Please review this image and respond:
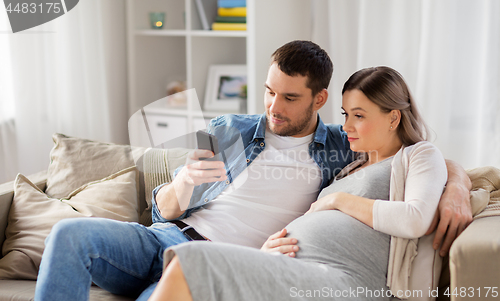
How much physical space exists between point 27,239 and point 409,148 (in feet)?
4.27

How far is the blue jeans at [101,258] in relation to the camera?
1.17 meters

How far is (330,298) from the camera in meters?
1.15

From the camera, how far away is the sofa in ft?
4.65

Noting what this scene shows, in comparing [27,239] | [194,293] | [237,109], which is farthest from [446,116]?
[27,239]

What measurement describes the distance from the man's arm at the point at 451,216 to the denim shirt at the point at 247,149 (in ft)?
1.31

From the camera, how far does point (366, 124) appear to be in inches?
56.8

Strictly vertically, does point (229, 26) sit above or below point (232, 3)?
below

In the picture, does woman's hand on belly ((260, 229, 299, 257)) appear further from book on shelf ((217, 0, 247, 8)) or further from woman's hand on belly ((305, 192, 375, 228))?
book on shelf ((217, 0, 247, 8))

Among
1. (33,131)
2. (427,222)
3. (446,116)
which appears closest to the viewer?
(427,222)

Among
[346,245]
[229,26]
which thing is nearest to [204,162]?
[346,245]

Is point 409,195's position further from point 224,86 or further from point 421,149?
point 224,86

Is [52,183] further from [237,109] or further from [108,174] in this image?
[237,109]

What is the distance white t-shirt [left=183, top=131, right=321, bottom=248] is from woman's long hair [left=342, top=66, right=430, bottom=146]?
30 cm

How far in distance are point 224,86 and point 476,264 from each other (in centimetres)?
208
